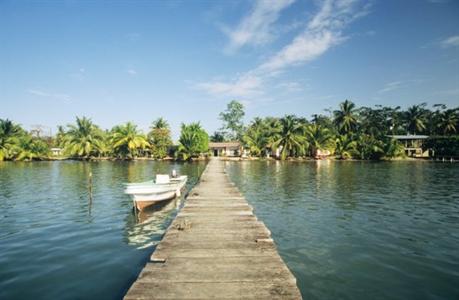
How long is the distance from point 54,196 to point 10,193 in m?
4.24

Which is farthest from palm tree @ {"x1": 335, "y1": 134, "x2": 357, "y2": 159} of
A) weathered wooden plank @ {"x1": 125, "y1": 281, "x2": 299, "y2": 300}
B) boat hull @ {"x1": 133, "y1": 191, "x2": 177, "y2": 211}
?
weathered wooden plank @ {"x1": 125, "y1": 281, "x2": 299, "y2": 300}

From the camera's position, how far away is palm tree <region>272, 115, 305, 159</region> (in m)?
63.6

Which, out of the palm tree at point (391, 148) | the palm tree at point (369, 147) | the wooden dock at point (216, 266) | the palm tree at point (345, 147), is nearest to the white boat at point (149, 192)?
the wooden dock at point (216, 266)

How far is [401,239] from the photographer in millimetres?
11805

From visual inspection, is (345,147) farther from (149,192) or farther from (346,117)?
(149,192)

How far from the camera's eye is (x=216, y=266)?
6.23 m

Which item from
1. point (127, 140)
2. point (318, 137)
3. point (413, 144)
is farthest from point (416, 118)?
point (127, 140)

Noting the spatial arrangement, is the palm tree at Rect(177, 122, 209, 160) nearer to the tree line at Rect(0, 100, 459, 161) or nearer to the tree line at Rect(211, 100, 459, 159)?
the tree line at Rect(0, 100, 459, 161)

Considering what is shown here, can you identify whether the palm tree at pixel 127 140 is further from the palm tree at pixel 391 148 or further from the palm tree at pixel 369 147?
the palm tree at pixel 391 148

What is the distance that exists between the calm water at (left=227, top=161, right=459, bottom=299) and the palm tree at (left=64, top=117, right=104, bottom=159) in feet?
186

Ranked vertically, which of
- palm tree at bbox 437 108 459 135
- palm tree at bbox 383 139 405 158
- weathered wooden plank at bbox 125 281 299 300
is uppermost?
palm tree at bbox 437 108 459 135

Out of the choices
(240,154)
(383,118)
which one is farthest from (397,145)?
(240,154)

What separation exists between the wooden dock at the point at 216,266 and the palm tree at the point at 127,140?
5946 centimetres

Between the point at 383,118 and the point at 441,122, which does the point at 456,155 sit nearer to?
the point at 441,122
